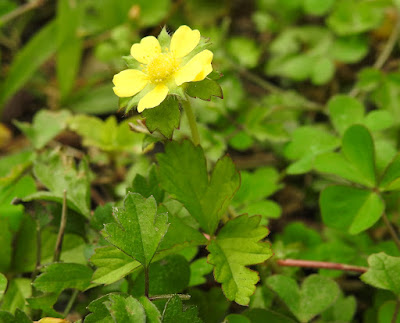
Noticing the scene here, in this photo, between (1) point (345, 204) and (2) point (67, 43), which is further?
(2) point (67, 43)

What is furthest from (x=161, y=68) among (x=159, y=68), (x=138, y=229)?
(x=138, y=229)

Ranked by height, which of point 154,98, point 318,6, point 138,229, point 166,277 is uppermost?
point 154,98

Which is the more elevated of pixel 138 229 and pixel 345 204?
pixel 138 229

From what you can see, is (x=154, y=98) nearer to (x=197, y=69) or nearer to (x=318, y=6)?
(x=197, y=69)

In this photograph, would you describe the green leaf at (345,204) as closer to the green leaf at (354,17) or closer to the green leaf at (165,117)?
the green leaf at (165,117)

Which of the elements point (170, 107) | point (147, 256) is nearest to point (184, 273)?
point (147, 256)

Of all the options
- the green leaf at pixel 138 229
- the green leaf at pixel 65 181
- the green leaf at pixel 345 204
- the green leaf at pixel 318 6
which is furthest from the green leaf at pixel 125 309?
the green leaf at pixel 318 6

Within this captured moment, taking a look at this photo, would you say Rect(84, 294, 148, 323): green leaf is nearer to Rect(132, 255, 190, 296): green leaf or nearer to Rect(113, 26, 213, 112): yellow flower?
Rect(132, 255, 190, 296): green leaf
